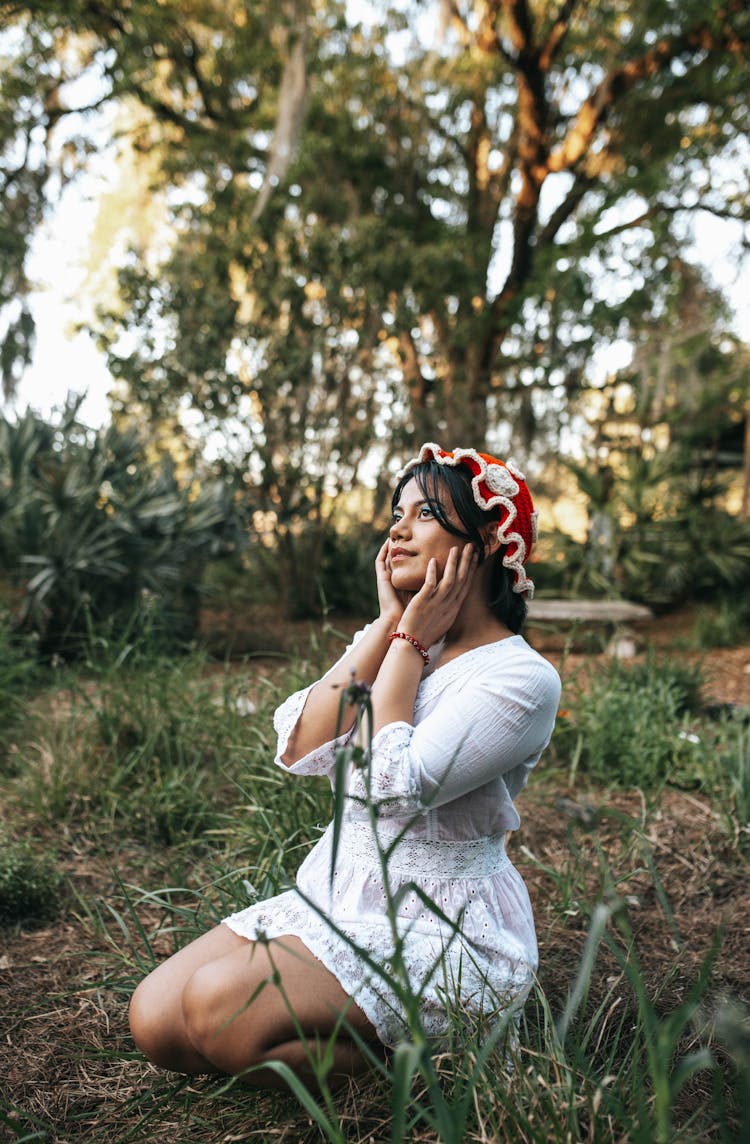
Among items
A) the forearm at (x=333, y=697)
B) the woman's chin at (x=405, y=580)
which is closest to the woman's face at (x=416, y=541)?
the woman's chin at (x=405, y=580)

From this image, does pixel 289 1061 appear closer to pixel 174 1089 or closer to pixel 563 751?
pixel 174 1089

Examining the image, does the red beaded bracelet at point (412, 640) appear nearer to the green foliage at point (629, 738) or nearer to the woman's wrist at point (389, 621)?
the woman's wrist at point (389, 621)

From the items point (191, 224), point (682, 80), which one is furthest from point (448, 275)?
point (682, 80)

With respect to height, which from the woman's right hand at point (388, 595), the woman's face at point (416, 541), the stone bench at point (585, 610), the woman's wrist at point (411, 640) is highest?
the woman's face at point (416, 541)

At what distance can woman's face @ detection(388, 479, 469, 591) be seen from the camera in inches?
74.9

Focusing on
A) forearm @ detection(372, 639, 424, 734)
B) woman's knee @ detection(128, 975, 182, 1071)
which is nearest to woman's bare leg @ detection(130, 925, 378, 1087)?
woman's knee @ detection(128, 975, 182, 1071)

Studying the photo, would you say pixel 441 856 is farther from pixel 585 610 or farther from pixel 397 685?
pixel 585 610

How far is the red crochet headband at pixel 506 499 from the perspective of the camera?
1881 mm

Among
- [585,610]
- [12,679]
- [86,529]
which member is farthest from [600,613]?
[12,679]

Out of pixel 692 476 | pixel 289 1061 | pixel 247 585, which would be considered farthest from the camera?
pixel 692 476

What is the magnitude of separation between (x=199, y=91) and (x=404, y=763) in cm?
1144

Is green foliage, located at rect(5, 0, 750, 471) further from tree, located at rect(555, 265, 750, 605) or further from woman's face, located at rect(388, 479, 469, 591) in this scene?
woman's face, located at rect(388, 479, 469, 591)

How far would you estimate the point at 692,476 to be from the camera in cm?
1270

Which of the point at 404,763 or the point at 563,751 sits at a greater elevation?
the point at 404,763
